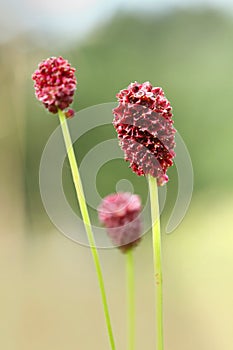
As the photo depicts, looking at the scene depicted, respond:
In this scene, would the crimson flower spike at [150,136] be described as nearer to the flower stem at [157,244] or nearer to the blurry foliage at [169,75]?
the flower stem at [157,244]

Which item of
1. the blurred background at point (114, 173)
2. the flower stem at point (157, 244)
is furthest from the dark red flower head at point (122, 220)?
the blurred background at point (114, 173)

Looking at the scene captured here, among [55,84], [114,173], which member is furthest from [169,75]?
[55,84]

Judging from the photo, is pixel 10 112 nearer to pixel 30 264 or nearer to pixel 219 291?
pixel 30 264

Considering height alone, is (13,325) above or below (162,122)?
below

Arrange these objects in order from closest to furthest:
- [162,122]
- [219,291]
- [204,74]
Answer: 1. [162,122]
2. [219,291]
3. [204,74]

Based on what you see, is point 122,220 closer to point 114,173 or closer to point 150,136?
point 150,136

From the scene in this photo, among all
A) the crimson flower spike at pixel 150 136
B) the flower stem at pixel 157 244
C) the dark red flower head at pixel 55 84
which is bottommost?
the flower stem at pixel 157 244

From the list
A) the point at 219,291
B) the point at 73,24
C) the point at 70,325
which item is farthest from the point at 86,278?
the point at 73,24
